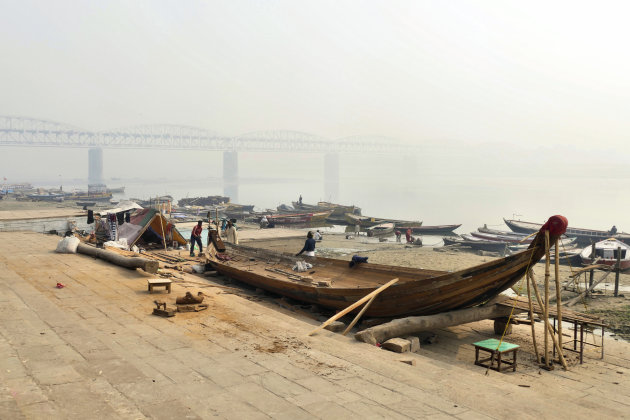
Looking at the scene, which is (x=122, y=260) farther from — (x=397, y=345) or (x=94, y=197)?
(x=94, y=197)

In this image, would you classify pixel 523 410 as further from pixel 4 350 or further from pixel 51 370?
pixel 4 350

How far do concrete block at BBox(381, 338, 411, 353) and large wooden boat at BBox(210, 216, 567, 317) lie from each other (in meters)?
1.21

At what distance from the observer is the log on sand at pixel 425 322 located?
7.34 metres

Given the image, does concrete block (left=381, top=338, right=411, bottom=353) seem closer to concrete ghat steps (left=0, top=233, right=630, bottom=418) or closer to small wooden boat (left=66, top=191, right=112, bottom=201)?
concrete ghat steps (left=0, top=233, right=630, bottom=418)

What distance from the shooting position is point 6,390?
182 inches

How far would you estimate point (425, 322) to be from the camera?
319 inches

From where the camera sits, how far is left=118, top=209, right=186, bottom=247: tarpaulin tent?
1719 cm

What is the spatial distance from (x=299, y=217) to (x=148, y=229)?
2443 centimetres

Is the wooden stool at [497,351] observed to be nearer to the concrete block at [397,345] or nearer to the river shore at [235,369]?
the river shore at [235,369]

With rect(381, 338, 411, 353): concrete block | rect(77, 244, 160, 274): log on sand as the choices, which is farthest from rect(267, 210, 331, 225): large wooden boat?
rect(381, 338, 411, 353): concrete block

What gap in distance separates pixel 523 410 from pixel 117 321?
5.52 metres

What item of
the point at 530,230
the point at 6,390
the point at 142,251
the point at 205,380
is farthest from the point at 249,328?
the point at 530,230

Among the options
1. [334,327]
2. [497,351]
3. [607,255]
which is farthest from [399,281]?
[607,255]

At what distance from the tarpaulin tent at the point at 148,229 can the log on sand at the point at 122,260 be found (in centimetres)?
350
